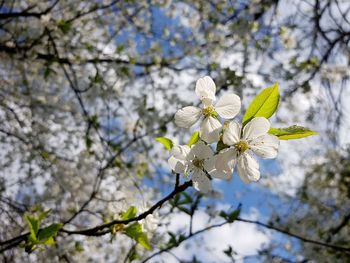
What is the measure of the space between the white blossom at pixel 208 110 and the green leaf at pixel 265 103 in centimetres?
4

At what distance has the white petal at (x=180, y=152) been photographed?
1035mm

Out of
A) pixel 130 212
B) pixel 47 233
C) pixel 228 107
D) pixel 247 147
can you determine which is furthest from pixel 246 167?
pixel 47 233

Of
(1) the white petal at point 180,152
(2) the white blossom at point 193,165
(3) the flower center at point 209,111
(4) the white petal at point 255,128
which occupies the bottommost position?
(2) the white blossom at point 193,165

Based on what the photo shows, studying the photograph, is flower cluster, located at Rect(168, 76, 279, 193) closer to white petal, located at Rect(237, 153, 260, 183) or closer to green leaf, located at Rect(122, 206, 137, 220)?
white petal, located at Rect(237, 153, 260, 183)

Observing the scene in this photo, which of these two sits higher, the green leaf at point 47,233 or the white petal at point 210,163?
the white petal at point 210,163

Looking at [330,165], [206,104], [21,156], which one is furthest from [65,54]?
[330,165]

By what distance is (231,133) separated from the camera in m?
0.95

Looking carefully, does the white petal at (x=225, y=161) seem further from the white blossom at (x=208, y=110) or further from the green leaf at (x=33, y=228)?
the green leaf at (x=33, y=228)

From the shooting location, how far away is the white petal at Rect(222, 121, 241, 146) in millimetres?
944

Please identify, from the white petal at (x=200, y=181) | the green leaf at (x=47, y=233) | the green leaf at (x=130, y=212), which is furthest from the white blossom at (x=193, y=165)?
the green leaf at (x=47, y=233)

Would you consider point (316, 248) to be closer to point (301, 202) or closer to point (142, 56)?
point (301, 202)

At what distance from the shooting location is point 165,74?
4367 mm

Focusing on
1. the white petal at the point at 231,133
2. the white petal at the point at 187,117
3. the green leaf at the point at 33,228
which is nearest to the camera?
the white petal at the point at 231,133

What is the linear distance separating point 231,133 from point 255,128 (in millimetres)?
65
